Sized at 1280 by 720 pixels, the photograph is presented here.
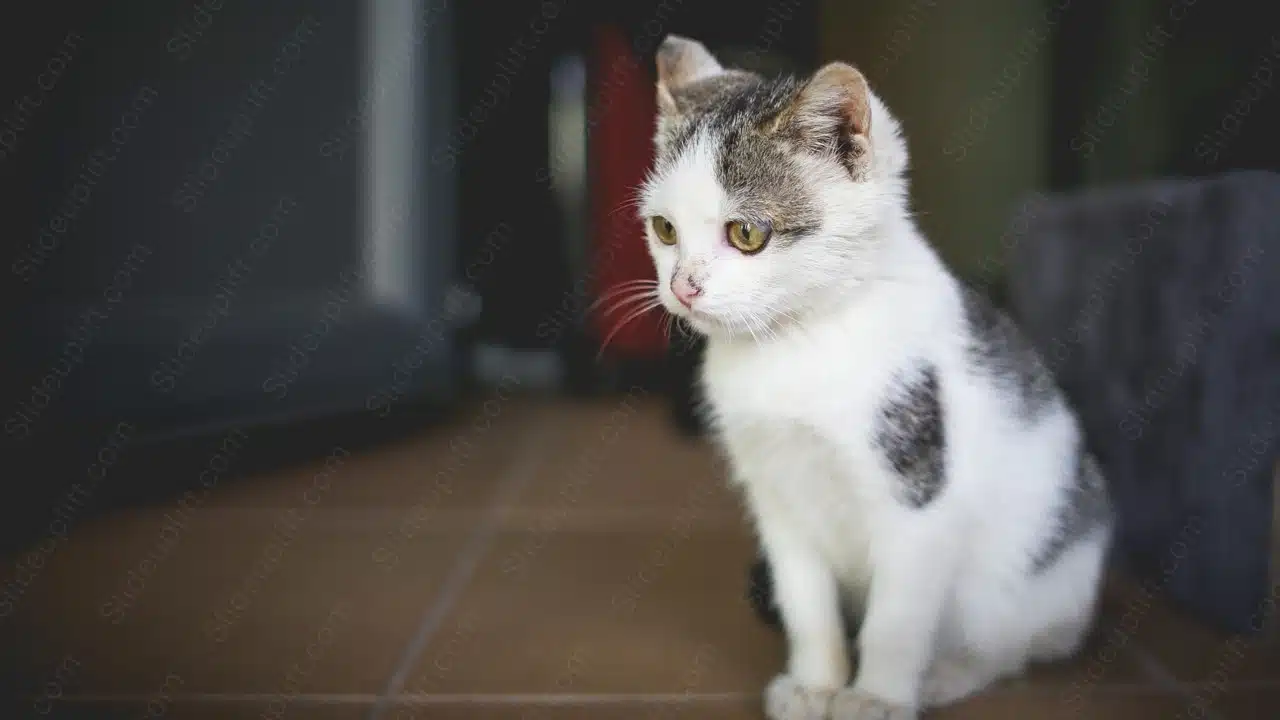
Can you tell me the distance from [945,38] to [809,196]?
237 centimetres

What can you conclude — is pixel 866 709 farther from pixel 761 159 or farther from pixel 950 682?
pixel 761 159

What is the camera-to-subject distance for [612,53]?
308 cm

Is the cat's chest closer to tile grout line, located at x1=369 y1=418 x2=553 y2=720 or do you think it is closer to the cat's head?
the cat's head

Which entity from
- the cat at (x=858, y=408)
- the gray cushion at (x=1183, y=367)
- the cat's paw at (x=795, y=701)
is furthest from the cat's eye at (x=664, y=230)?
the gray cushion at (x=1183, y=367)

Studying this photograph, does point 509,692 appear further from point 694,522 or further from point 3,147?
point 3,147

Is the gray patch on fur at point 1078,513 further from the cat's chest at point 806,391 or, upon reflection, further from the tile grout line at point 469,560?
the tile grout line at point 469,560

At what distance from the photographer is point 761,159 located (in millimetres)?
989

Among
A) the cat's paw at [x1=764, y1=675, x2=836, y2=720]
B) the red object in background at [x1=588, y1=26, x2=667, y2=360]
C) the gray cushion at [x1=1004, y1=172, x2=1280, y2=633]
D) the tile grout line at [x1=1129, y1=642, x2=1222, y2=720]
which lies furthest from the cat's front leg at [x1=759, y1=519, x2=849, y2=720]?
the red object in background at [x1=588, y1=26, x2=667, y2=360]

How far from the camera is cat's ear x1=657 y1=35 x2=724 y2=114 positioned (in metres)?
1.21

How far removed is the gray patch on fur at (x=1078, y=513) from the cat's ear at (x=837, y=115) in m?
Answer: 0.48

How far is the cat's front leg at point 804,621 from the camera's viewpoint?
101 cm

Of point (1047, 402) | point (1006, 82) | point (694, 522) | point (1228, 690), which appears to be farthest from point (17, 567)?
point (1006, 82)

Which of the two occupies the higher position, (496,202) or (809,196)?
(809,196)

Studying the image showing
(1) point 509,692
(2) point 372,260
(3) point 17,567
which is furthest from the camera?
(2) point 372,260
